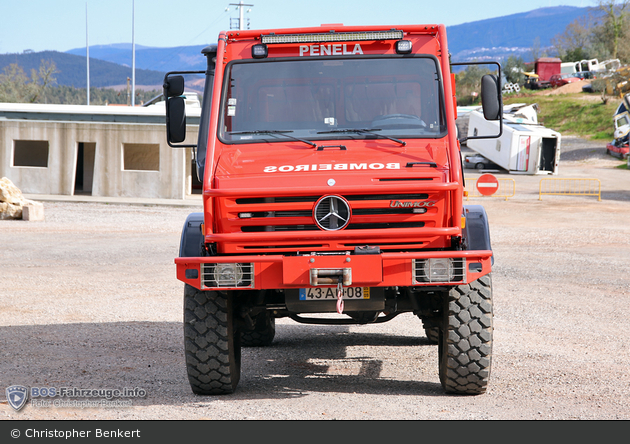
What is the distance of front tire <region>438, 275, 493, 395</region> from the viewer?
544 centimetres

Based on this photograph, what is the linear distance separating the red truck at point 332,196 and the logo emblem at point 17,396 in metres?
1.33

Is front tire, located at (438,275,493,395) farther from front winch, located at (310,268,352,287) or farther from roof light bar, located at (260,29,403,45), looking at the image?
roof light bar, located at (260,29,403,45)

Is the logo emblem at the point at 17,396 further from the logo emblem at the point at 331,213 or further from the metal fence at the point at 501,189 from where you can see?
the metal fence at the point at 501,189

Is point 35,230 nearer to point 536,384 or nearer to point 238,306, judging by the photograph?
point 238,306

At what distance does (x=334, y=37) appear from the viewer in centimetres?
601

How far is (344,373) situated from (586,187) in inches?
1228

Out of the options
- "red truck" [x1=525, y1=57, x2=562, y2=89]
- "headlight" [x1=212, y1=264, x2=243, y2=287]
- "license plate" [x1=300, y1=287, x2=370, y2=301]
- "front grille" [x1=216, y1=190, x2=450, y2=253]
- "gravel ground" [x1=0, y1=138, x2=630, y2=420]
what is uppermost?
"red truck" [x1=525, y1=57, x2=562, y2=89]

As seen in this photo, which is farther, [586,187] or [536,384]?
[586,187]

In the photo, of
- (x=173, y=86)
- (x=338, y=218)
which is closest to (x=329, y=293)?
(x=338, y=218)

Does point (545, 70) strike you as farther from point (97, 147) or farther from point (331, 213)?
point (331, 213)

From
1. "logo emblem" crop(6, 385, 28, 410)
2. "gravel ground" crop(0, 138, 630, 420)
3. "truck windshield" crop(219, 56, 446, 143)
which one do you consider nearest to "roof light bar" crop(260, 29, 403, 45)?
"truck windshield" crop(219, 56, 446, 143)

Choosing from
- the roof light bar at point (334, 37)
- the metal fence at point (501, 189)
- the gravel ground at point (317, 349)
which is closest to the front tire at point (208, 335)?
the gravel ground at point (317, 349)
